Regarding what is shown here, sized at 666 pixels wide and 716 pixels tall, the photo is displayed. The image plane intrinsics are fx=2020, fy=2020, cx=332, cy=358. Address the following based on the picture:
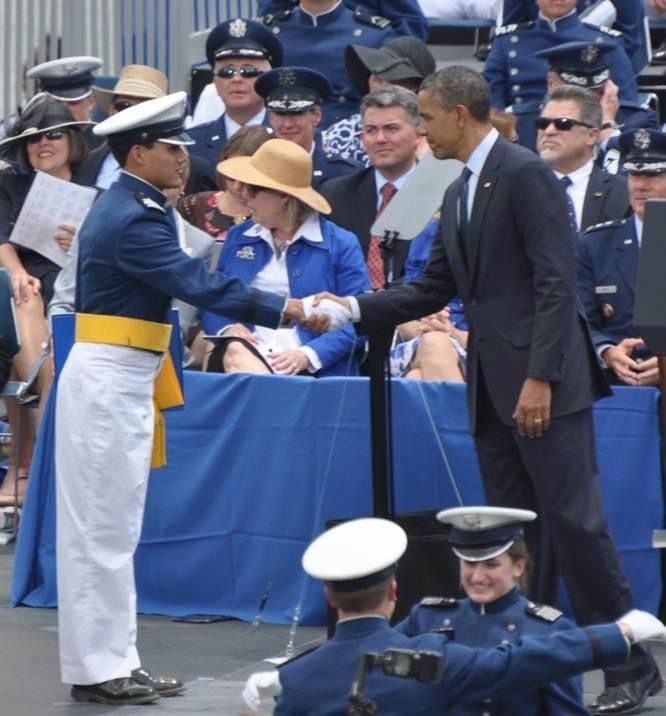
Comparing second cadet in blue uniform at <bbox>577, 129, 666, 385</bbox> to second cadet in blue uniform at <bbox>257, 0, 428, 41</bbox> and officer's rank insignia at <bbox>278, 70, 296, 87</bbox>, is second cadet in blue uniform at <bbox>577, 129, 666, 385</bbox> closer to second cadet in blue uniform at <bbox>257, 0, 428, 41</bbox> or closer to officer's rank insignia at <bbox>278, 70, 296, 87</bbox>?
officer's rank insignia at <bbox>278, 70, 296, 87</bbox>

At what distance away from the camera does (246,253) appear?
8688mm

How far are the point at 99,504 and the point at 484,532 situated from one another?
1.92m

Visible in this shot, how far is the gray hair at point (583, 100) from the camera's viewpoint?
941 cm

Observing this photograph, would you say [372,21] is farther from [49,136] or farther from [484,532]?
[484,532]

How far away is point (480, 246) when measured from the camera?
6.75m

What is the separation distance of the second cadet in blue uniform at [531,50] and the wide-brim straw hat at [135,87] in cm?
189

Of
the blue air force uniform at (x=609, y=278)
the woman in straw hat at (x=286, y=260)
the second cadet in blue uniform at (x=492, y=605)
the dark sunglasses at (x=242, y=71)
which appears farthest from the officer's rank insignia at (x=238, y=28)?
the second cadet in blue uniform at (x=492, y=605)

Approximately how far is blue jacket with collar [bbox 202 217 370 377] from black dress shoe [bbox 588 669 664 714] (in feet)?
7.51

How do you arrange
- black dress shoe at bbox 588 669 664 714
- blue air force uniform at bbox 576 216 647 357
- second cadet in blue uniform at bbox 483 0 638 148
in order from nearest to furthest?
black dress shoe at bbox 588 669 664 714
blue air force uniform at bbox 576 216 647 357
second cadet in blue uniform at bbox 483 0 638 148

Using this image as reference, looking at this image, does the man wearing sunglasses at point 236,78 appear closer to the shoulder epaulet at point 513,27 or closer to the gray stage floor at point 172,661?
the shoulder epaulet at point 513,27

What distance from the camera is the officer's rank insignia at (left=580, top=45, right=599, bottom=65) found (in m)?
10.5

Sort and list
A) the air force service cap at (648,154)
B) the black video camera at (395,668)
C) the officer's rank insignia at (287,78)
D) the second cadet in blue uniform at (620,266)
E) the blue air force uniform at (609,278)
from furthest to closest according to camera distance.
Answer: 1. the officer's rank insignia at (287,78)
2. the air force service cap at (648,154)
3. the blue air force uniform at (609,278)
4. the second cadet in blue uniform at (620,266)
5. the black video camera at (395,668)

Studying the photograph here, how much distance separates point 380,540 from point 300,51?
754 cm

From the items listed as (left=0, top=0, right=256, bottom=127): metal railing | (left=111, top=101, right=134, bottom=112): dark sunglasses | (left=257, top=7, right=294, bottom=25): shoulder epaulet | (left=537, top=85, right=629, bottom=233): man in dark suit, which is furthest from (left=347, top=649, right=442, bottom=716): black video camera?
(left=0, top=0, right=256, bottom=127): metal railing
